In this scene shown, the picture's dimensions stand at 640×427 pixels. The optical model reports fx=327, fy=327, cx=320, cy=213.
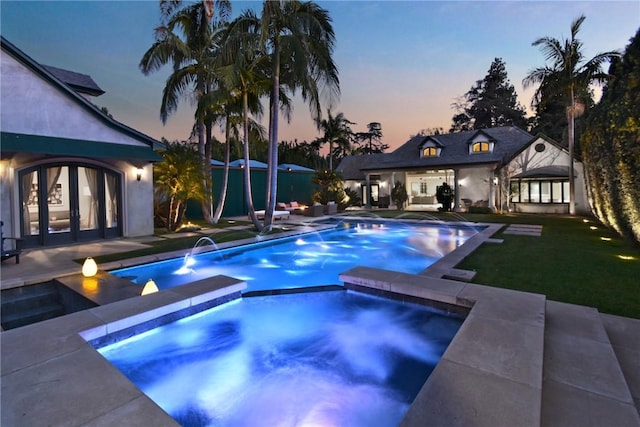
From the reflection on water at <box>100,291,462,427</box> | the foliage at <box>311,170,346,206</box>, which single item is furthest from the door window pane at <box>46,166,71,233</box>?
the foliage at <box>311,170,346,206</box>

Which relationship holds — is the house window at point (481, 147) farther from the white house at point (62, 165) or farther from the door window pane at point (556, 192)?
the white house at point (62, 165)

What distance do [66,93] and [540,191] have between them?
23994 mm

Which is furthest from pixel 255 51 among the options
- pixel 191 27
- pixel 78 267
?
pixel 78 267

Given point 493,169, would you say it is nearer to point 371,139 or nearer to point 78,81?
point 78,81

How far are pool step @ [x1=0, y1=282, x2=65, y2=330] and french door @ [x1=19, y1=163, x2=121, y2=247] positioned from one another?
4.76 meters

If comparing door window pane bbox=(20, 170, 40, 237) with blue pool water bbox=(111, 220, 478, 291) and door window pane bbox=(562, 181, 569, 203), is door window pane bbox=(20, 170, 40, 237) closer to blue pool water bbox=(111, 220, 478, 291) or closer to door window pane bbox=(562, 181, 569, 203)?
blue pool water bbox=(111, 220, 478, 291)

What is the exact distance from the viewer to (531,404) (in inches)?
90.0

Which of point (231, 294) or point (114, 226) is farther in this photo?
point (114, 226)

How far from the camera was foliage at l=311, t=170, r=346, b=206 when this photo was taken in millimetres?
20797

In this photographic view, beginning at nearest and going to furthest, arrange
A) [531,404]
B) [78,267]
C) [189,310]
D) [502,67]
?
1. [531,404]
2. [189,310]
3. [78,267]
4. [502,67]

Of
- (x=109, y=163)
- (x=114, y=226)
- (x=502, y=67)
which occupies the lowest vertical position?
(x=114, y=226)

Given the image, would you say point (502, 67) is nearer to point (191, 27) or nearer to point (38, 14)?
point (191, 27)

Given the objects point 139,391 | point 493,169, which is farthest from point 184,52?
point 493,169

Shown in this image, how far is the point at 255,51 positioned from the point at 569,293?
11389 mm
